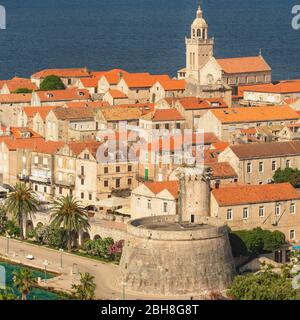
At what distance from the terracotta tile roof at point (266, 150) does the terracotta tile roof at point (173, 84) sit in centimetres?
2317

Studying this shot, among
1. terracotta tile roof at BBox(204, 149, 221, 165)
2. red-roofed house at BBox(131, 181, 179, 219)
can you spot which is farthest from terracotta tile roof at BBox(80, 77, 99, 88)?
red-roofed house at BBox(131, 181, 179, 219)

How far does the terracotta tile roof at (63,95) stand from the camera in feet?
336

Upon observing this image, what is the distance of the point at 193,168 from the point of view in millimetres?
64250

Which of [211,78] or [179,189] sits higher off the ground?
[211,78]

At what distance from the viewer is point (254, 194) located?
69.2 metres

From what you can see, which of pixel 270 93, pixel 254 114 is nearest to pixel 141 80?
pixel 270 93

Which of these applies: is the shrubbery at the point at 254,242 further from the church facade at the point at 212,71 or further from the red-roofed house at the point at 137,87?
the red-roofed house at the point at 137,87

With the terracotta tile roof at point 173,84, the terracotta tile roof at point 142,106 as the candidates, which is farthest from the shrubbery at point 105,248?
the terracotta tile roof at point 173,84

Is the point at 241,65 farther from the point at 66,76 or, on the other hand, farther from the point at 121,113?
the point at 121,113

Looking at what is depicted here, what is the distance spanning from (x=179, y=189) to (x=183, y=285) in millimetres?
5446

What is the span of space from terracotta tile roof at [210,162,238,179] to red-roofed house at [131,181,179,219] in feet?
12.6

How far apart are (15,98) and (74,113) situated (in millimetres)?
12395
